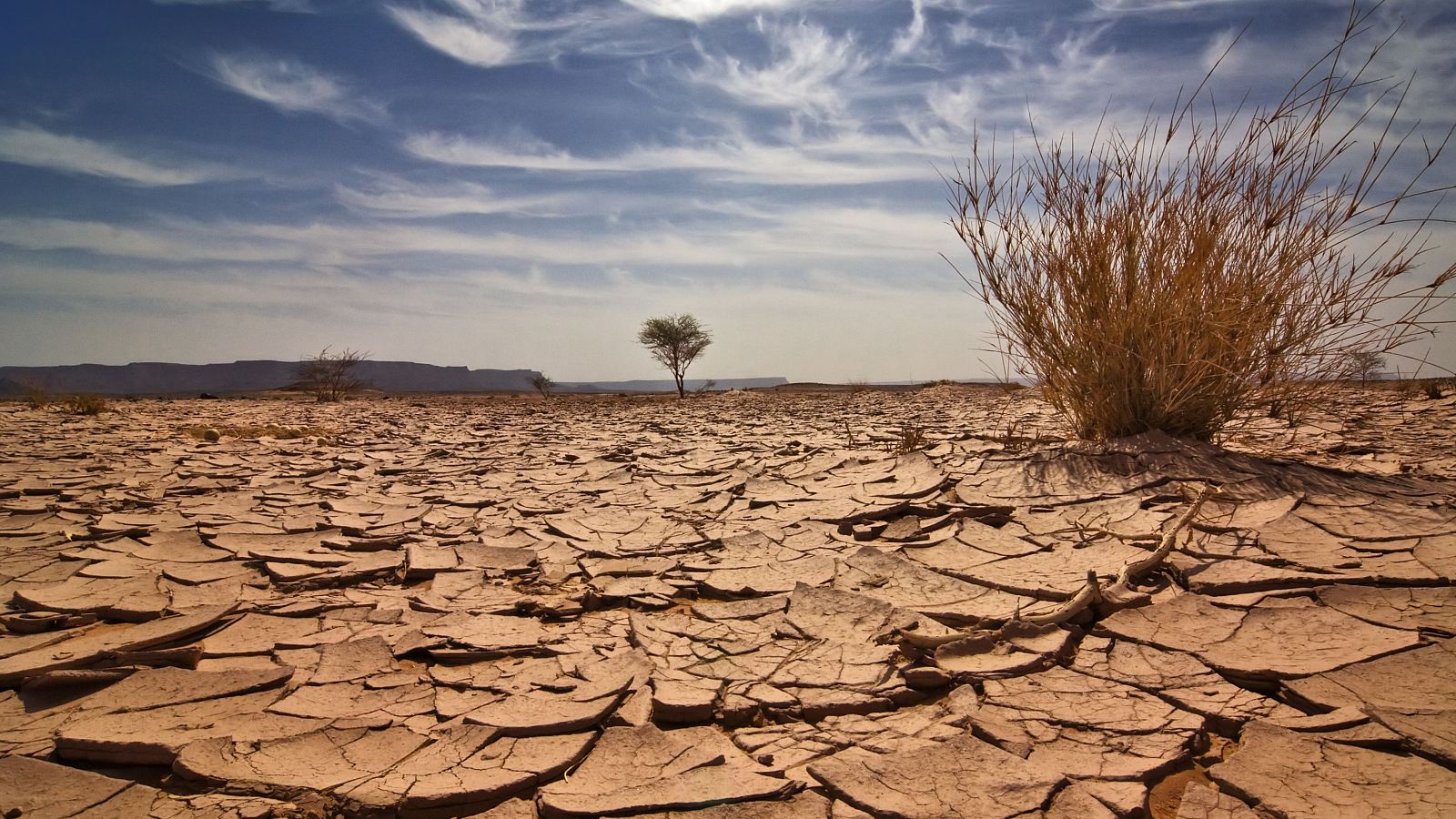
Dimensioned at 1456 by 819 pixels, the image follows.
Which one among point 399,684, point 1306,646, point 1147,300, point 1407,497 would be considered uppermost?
point 1147,300

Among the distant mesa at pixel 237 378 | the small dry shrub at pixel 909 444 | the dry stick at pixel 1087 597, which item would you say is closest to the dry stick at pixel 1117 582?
the dry stick at pixel 1087 597

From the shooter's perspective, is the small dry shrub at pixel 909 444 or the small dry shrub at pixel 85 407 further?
the small dry shrub at pixel 85 407

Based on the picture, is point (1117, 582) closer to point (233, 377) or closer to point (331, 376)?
point (331, 376)

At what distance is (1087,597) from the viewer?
6.13 feet

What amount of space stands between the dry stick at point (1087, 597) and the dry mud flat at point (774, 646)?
20 millimetres

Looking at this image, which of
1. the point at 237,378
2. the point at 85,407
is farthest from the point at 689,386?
the point at 85,407

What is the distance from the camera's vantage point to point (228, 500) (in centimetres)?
369

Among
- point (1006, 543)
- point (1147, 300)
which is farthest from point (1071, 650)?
point (1147, 300)

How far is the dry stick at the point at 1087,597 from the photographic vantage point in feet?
5.72

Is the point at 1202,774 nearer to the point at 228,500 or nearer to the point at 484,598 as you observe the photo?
the point at 484,598

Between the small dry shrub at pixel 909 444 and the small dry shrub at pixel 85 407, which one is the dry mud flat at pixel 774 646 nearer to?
the small dry shrub at pixel 909 444

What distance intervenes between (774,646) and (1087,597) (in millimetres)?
868

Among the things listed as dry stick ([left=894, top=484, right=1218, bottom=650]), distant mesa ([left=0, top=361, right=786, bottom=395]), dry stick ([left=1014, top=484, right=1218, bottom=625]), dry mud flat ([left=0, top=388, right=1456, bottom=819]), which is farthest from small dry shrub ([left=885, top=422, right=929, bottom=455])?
distant mesa ([left=0, top=361, right=786, bottom=395])

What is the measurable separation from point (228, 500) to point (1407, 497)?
5304mm
